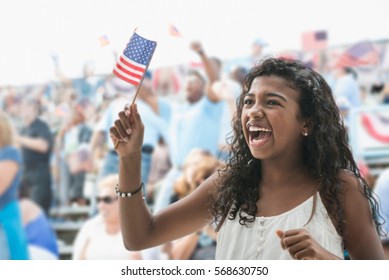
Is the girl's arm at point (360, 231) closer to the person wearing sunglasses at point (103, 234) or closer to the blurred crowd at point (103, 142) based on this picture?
the blurred crowd at point (103, 142)

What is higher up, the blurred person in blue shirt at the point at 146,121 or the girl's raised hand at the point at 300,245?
the girl's raised hand at the point at 300,245

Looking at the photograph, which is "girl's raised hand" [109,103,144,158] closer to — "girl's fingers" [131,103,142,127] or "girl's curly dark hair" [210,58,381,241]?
"girl's fingers" [131,103,142,127]

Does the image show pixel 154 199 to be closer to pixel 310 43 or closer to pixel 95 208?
pixel 95 208

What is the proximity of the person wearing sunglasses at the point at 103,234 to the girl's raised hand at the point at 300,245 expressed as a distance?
3.73 m

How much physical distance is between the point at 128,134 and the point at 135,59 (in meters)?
0.32

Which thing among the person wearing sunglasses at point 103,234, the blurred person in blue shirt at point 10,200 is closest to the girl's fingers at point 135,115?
the person wearing sunglasses at point 103,234

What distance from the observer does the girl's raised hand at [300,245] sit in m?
1.32

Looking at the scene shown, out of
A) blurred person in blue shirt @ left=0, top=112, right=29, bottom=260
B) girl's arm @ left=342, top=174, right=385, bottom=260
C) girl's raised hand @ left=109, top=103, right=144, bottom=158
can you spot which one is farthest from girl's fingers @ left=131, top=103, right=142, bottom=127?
blurred person in blue shirt @ left=0, top=112, right=29, bottom=260

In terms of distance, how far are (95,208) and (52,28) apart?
1.39m

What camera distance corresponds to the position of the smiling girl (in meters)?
1.46

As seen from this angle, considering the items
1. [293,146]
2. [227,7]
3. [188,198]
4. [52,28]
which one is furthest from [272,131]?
[52,28]

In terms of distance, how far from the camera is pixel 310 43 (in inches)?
195

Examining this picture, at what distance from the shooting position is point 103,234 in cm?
518
